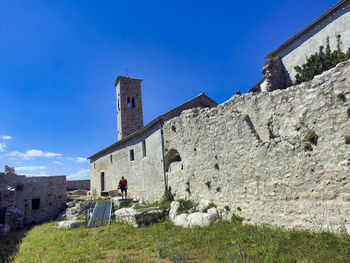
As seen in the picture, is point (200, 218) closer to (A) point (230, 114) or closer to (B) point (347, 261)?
(A) point (230, 114)

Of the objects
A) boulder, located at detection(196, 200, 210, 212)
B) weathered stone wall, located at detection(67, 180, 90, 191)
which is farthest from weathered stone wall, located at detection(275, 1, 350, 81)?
weathered stone wall, located at detection(67, 180, 90, 191)

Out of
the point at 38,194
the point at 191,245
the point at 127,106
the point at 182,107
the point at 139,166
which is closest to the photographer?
the point at 191,245

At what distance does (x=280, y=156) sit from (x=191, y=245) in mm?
4006

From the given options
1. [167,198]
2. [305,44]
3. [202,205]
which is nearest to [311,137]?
[202,205]

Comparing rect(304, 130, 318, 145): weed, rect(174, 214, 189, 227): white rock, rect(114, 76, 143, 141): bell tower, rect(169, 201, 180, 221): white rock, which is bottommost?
rect(174, 214, 189, 227): white rock

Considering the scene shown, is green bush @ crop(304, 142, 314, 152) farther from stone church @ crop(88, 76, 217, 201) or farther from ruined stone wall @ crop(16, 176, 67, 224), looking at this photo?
ruined stone wall @ crop(16, 176, 67, 224)

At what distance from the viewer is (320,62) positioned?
12.1 meters

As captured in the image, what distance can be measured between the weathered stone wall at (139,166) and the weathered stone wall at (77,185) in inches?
365

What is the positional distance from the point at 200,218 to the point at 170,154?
209 inches

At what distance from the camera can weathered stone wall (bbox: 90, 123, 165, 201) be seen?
14383 millimetres

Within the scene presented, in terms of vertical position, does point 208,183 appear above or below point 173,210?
above

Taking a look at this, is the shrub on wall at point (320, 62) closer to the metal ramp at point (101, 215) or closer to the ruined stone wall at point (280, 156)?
the ruined stone wall at point (280, 156)

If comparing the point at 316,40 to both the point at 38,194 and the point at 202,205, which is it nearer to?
the point at 202,205

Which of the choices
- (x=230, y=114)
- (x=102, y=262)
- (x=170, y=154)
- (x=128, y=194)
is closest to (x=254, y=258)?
(x=102, y=262)
